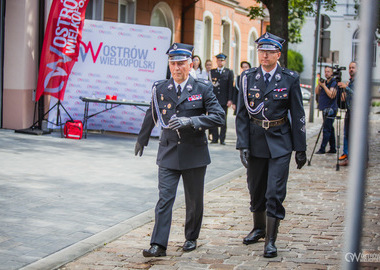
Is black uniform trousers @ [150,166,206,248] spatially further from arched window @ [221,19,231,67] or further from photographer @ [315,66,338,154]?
arched window @ [221,19,231,67]

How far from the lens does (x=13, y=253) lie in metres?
5.66

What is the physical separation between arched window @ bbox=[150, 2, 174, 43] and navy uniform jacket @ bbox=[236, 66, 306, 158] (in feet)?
52.1

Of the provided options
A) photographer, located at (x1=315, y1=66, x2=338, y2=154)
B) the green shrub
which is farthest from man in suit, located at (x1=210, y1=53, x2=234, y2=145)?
the green shrub

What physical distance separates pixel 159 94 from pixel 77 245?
157 centimetres

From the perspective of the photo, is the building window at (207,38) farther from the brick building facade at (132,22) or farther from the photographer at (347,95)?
the photographer at (347,95)

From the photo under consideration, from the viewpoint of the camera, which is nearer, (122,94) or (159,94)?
(159,94)

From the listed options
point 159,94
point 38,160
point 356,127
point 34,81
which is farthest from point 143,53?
point 356,127

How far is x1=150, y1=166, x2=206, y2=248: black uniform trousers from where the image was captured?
231 inches

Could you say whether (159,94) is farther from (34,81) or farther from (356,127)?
(34,81)

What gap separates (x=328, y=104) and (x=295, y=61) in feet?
135

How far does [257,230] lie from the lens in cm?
647

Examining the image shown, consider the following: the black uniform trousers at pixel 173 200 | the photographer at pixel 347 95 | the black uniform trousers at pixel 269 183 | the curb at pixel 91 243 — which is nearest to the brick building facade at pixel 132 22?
the photographer at pixel 347 95

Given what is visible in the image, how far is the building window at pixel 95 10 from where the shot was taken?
57.8 ft

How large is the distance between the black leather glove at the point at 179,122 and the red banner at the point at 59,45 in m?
8.37
